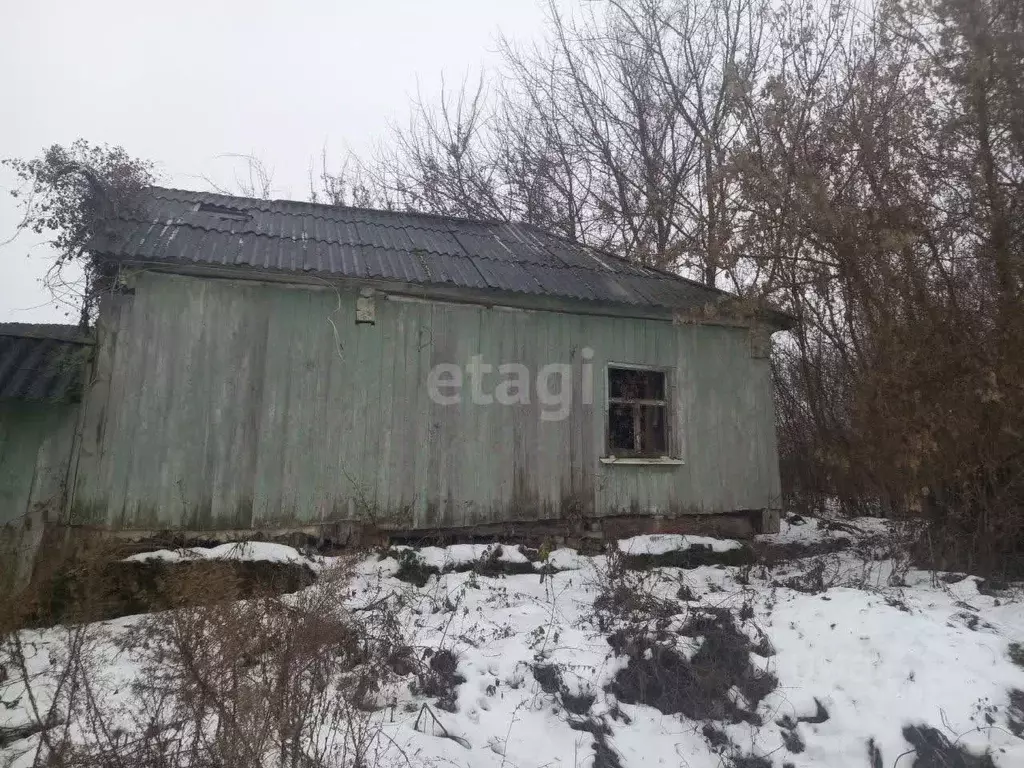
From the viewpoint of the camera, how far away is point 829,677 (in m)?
4.55

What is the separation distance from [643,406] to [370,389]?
369cm

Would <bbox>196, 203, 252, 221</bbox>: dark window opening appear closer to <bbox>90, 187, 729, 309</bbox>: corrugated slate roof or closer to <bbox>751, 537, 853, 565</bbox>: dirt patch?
<bbox>90, 187, 729, 309</bbox>: corrugated slate roof

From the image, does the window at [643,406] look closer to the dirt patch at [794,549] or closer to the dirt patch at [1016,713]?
the dirt patch at [794,549]

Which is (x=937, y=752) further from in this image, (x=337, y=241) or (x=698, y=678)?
(x=337, y=241)

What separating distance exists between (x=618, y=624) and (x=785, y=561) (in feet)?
11.5

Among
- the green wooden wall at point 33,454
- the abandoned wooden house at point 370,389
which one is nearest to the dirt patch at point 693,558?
the abandoned wooden house at point 370,389

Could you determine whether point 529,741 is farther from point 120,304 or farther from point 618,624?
point 120,304

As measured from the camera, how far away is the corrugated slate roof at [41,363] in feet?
18.5

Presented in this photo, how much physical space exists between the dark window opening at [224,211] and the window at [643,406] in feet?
16.4

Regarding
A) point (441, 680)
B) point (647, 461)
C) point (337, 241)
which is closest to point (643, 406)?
point (647, 461)

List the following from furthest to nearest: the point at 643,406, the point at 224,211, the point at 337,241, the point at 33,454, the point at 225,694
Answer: the point at 643,406
the point at 224,211
the point at 337,241
the point at 33,454
the point at 225,694

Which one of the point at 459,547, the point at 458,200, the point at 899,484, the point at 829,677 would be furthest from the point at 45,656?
the point at 458,200

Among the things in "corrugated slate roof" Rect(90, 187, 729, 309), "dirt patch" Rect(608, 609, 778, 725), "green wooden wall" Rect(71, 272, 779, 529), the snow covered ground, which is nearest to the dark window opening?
"corrugated slate roof" Rect(90, 187, 729, 309)

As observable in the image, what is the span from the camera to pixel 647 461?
319 inches
